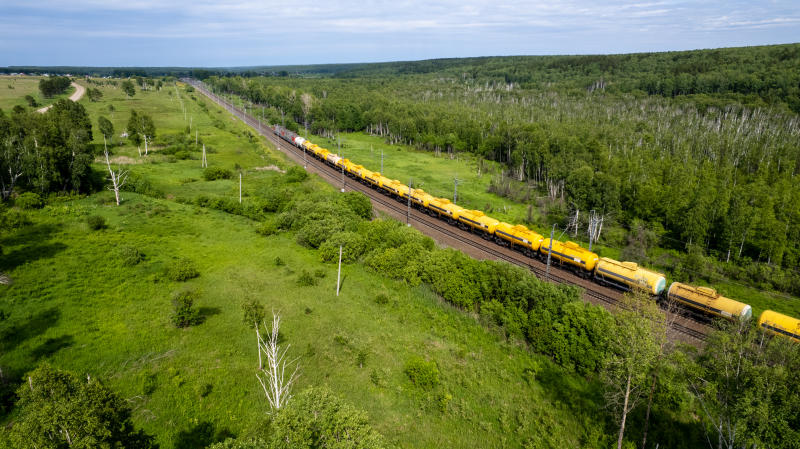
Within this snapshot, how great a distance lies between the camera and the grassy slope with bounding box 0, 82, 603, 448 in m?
24.0

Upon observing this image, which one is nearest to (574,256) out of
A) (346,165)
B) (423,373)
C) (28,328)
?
(423,373)

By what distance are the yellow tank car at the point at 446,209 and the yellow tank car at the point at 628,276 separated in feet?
69.9

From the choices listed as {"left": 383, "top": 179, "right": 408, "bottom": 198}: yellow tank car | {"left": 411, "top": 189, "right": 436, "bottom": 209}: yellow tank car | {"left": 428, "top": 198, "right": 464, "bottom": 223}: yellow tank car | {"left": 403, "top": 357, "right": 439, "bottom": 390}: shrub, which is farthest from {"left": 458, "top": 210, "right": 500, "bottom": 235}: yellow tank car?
{"left": 403, "top": 357, "right": 439, "bottom": 390}: shrub

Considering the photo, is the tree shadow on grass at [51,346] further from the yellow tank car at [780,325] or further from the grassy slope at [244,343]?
the yellow tank car at [780,325]

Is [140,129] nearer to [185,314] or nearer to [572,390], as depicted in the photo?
[185,314]

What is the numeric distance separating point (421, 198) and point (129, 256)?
1565 inches

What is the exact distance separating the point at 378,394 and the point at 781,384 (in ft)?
66.2

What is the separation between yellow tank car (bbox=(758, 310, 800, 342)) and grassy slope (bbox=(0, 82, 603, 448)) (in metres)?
15.6

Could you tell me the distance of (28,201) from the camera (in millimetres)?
54031

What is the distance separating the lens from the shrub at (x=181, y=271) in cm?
3909

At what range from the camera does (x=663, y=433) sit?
23.6 m

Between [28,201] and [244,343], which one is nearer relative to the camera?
[244,343]

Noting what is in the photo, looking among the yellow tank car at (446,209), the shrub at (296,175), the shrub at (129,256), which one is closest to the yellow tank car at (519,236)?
the yellow tank car at (446,209)

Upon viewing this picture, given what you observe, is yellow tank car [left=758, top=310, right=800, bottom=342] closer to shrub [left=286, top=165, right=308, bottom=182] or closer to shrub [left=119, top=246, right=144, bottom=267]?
shrub [left=119, top=246, right=144, bottom=267]
